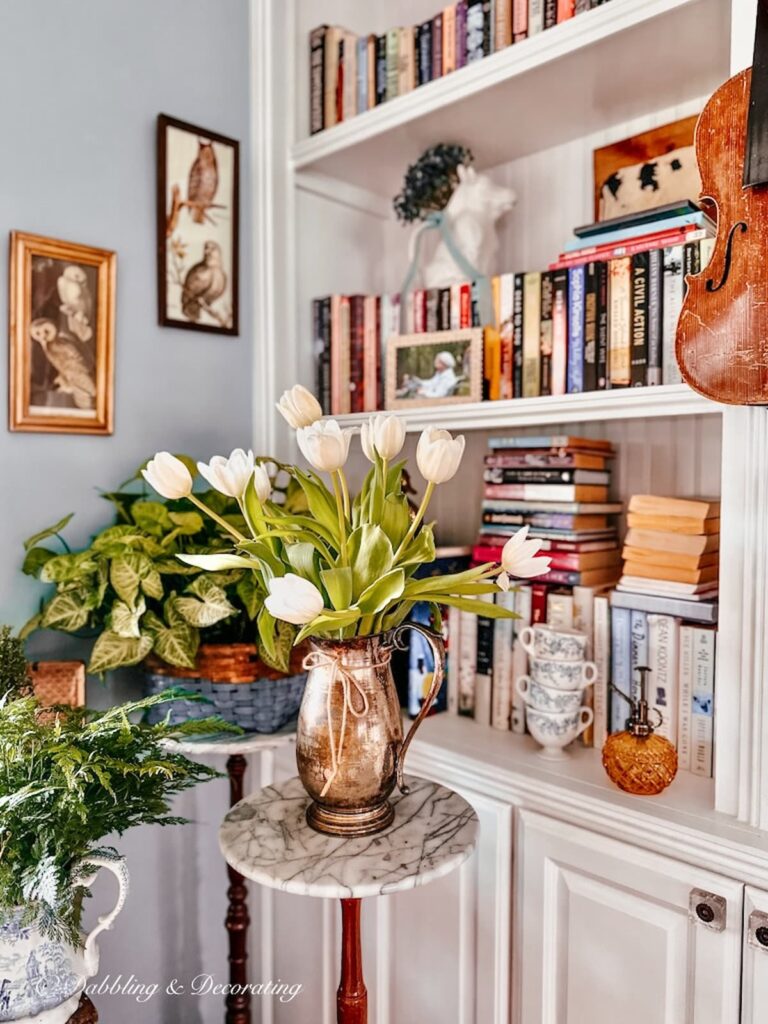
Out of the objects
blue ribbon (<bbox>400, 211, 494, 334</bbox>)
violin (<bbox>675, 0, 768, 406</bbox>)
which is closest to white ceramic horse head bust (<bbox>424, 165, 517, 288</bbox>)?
blue ribbon (<bbox>400, 211, 494, 334</bbox>)

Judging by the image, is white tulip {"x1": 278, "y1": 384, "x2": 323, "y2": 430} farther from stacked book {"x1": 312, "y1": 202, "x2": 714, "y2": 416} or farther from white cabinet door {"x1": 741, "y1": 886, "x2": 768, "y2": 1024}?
white cabinet door {"x1": 741, "y1": 886, "x2": 768, "y2": 1024}

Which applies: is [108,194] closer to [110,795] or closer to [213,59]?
[213,59]

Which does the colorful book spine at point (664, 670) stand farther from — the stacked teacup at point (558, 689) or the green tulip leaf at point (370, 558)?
the green tulip leaf at point (370, 558)

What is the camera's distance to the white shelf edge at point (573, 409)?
1085 mm

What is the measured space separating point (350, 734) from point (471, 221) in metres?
1.04

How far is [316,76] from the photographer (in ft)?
5.46

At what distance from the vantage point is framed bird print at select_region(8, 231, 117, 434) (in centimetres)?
132

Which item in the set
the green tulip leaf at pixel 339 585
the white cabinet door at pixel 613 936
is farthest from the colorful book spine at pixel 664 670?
the green tulip leaf at pixel 339 585

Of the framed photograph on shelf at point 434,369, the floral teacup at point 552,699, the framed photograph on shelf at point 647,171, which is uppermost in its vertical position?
the framed photograph on shelf at point 647,171

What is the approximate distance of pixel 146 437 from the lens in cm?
151

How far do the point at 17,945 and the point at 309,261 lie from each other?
141cm

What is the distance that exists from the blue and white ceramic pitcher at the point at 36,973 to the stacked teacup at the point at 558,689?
67 centimetres

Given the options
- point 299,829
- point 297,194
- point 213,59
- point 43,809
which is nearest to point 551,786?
point 299,829

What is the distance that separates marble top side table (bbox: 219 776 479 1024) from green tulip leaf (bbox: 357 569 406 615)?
292 mm
